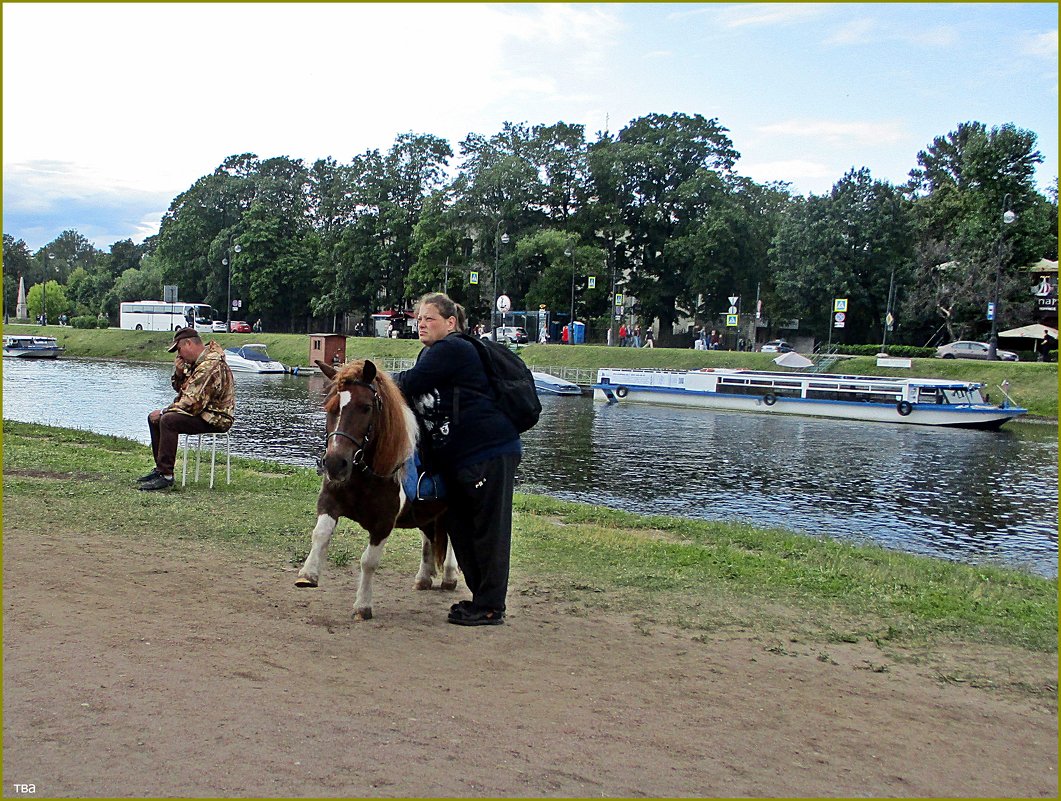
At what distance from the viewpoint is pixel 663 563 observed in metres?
9.39

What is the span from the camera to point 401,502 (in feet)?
22.0

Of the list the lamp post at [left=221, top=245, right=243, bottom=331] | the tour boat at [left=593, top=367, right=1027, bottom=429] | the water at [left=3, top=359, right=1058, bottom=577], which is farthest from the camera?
the lamp post at [left=221, top=245, right=243, bottom=331]

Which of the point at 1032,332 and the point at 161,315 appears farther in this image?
the point at 161,315

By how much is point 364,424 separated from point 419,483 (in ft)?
2.46

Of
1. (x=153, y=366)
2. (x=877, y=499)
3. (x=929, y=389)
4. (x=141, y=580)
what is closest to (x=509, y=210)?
(x=153, y=366)

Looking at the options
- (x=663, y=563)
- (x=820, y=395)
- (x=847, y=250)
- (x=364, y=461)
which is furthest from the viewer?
(x=847, y=250)

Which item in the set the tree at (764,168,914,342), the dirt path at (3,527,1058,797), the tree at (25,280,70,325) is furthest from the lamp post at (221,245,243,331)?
the dirt path at (3,527,1058,797)

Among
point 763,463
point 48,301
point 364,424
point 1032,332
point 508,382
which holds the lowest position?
point 763,463

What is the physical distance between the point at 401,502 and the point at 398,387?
0.84 m

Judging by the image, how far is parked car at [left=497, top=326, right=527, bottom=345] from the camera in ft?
220

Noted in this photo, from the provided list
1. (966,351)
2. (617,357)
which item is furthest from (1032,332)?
(617,357)

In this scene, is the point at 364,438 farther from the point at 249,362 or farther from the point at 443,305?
the point at 249,362

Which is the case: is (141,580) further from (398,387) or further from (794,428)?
(794,428)

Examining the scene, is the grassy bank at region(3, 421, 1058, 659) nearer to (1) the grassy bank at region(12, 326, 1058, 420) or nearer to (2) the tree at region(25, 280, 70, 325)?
(1) the grassy bank at region(12, 326, 1058, 420)
